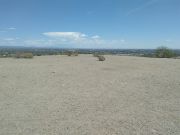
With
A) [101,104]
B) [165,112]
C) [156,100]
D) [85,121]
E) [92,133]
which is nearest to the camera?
[92,133]

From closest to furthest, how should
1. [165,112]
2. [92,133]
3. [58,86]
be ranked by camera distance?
1. [92,133]
2. [165,112]
3. [58,86]

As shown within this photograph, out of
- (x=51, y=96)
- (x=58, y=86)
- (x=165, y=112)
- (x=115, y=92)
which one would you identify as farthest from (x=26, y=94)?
(x=165, y=112)

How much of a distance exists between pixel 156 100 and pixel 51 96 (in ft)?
14.3

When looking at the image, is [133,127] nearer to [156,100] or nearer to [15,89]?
[156,100]

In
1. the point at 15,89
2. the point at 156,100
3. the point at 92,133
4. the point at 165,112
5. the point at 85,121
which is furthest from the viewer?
the point at 15,89

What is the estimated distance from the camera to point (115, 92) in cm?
1041

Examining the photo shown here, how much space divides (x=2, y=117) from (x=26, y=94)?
2.99m

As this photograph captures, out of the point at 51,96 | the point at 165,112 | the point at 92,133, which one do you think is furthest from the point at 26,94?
the point at 165,112

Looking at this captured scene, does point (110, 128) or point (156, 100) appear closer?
point (110, 128)

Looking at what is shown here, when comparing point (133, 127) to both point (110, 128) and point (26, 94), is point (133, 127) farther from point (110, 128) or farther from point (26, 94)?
point (26, 94)

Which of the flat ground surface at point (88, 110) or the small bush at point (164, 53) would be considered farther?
the small bush at point (164, 53)

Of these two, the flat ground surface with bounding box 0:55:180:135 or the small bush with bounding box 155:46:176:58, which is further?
the small bush with bounding box 155:46:176:58

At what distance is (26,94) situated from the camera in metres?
9.82

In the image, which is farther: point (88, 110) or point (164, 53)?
point (164, 53)
